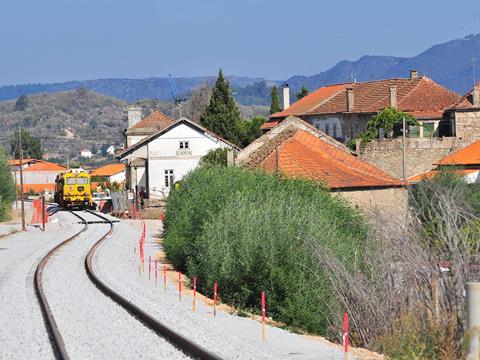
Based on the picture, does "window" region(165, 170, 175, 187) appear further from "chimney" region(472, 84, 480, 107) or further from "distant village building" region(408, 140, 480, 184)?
"chimney" region(472, 84, 480, 107)

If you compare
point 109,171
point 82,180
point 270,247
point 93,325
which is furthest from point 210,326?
point 109,171

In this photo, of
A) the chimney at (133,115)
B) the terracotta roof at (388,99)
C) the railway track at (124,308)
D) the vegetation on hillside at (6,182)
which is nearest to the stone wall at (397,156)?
the terracotta roof at (388,99)

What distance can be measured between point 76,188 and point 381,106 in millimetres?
24949

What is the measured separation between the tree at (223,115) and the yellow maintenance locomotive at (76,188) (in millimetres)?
18402

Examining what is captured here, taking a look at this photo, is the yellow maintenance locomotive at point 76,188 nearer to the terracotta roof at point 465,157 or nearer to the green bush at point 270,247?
the terracotta roof at point 465,157

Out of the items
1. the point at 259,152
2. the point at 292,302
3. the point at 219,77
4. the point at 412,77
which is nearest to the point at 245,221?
the point at 292,302

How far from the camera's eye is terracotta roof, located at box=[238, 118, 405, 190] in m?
44.1

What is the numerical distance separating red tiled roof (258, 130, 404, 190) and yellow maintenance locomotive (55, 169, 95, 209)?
2950 centimetres

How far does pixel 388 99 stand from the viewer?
8125 cm

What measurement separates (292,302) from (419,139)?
45492mm

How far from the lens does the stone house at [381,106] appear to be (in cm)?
7638

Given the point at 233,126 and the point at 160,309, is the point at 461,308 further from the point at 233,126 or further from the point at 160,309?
the point at 233,126

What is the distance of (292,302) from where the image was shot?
76.7 feet

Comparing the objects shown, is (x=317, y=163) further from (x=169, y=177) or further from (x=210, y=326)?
(x=169, y=177)
